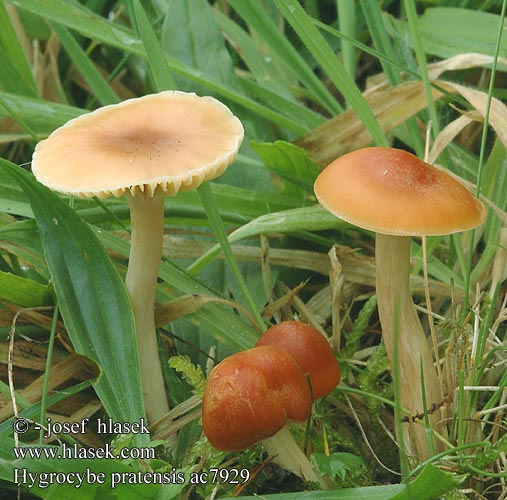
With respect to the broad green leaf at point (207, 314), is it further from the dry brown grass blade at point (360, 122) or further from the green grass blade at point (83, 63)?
the green grass blade at point (83, 63)

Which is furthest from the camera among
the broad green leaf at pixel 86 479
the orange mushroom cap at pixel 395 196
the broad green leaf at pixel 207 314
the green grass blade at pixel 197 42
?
the green grass blade at pixel 197 42

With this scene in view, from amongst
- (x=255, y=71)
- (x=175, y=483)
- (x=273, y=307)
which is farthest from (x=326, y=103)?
(x=175, y=483)

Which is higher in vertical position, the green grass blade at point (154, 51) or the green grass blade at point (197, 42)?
the green grass blade at point (154, 51)

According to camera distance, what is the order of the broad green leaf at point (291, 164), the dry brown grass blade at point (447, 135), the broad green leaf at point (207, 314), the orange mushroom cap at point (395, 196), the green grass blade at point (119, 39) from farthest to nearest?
1. the green grass blade at point (119, 39)
2. the broad green leaf at point (291, 164)
3. the dry brown grass blade at point (447, 135)
4. the broad green leaf at point (207, 314)
5. the orange mushroom cap at point (395, 196)

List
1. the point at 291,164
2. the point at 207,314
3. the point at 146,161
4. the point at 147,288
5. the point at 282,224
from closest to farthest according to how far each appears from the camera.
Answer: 1. the point at 146,161
2. the point at 147,288
3. the point at 207,314
4. the point at 282,224
5. the point at 291,164

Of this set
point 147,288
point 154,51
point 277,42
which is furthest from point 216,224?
point 277,42

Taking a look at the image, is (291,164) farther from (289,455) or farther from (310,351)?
(289,455)

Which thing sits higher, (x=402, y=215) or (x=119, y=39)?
(x=119, y=39)

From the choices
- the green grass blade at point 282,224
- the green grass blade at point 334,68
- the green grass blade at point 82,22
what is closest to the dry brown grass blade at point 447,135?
the green grass blade at point 334,68
